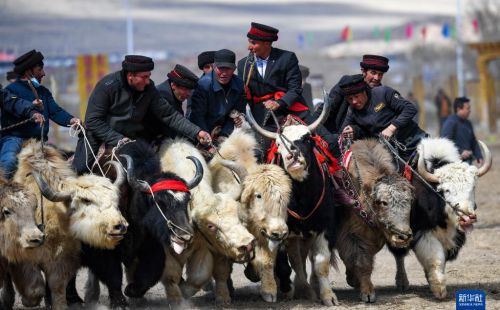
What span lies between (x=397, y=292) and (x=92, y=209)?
3165mm

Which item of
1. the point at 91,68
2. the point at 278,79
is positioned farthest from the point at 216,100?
the point at 91,68

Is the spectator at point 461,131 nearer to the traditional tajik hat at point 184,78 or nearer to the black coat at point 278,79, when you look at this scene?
the black coat at point 278,79

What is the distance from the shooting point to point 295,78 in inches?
420

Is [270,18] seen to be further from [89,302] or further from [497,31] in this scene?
[89,302]

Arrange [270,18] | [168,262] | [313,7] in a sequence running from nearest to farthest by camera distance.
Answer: [168,262] → [270,18] → [313,7]

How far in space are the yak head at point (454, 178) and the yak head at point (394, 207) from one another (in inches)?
17.8

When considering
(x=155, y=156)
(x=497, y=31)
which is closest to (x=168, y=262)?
(x=155, y=156)

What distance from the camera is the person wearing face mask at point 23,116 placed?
9906 mm

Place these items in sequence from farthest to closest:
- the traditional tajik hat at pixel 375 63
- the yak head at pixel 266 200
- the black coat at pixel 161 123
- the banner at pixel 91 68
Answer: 1. the banner at pixel 91 68
2. the traditional tajik hat at pixel 375 63
3. the black coat at pixel 161 123
4. the yak head at pixel 266 200

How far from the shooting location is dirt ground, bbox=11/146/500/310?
9.59 m

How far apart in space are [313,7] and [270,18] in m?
14.0

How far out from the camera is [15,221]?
8734mm

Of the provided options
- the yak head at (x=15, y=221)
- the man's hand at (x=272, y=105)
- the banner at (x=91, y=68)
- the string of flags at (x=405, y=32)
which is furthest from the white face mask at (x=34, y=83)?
the string of flags at (x=405, y=32)

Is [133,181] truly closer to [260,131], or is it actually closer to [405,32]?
[260,131]
